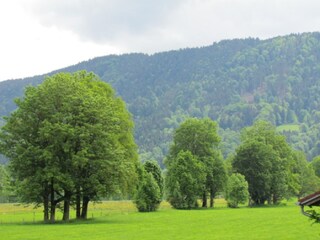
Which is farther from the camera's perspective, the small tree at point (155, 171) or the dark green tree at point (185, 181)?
the small tree at point (155, 171)

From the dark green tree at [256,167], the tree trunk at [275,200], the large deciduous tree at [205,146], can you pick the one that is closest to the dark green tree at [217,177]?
the large deciduous tree at [205,146]

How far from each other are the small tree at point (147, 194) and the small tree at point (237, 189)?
59.4ft

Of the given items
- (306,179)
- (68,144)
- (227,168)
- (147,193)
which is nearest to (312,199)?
(68,144)

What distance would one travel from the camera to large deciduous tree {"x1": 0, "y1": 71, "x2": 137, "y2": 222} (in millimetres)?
65250

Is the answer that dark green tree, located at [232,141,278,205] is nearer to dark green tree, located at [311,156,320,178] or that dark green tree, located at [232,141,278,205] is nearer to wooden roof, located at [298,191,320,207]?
dark green tree, located at [311,156,320,178]

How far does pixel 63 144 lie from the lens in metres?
65.4

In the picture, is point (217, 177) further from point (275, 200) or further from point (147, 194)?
point (147, 194)

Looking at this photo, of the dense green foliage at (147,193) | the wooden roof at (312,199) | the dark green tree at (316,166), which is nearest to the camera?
the wooden roof at (312,199)

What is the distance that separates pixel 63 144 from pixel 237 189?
54.1 meters

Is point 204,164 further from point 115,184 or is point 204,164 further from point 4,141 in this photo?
point 4,141

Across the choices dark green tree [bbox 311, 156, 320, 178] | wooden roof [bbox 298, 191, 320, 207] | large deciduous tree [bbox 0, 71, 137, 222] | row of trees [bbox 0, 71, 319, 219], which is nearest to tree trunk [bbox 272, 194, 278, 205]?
row of trees [bbox 0, 71, 319, 219]

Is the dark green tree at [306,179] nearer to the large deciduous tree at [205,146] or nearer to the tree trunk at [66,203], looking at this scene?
the large deciduous tree at [205,146]

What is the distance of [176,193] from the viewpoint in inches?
4178

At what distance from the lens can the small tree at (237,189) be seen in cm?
10964
